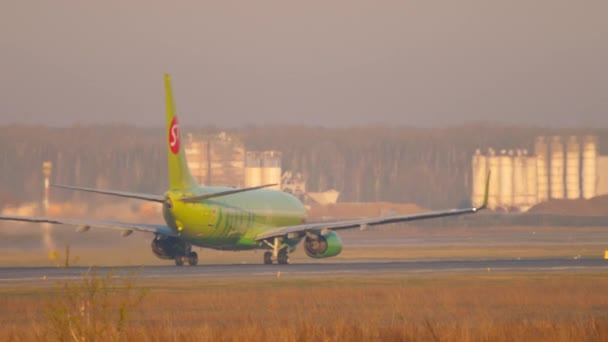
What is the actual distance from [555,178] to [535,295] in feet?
413

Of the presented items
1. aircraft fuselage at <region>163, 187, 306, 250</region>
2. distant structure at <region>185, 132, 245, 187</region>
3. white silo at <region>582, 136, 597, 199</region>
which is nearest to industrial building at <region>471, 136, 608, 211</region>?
white silo at <region>582, 136, 597, 199</region>

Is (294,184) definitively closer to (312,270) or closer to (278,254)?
(278,254)

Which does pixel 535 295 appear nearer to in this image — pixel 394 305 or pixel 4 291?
pixel 394 305

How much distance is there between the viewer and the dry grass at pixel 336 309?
88.0 feet

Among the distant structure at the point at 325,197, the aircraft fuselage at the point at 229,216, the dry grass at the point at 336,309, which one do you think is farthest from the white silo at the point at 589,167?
the dry grass at the point at 336,309

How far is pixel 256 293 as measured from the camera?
41.3m

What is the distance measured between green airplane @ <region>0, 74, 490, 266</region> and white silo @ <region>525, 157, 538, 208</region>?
93.9 metres

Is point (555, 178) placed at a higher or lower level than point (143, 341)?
higher

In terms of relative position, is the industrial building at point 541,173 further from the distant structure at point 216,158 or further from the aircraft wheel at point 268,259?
the aircraft wheel at point 268,259

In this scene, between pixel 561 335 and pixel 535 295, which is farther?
pixel 535 295

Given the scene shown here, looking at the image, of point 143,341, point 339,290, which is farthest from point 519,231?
point 143,341

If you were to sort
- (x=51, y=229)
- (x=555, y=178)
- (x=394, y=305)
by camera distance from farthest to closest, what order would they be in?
(x=555, y=178) → (x=51, y=229) → (x=394, y=305)

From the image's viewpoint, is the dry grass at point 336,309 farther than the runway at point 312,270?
No

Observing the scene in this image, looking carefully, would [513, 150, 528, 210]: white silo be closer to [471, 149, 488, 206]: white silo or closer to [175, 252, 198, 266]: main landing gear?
[471, 149, 488, 206]: white silo
